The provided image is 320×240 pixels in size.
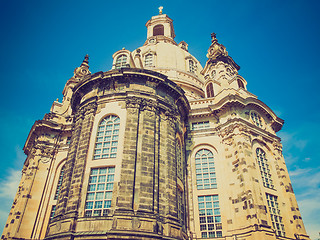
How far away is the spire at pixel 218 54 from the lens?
34562 mm

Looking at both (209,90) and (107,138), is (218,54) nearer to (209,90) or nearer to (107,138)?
(209,90)

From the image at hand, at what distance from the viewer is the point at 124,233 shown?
51.6 feet

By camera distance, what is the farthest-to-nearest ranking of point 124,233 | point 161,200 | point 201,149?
1. point 201,149
2. point 161,200
3. point 124,233

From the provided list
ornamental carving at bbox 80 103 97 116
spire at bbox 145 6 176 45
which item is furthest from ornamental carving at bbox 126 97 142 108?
spire at bbox 145 6 176 45

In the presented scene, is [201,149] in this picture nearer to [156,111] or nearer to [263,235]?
[156,111]

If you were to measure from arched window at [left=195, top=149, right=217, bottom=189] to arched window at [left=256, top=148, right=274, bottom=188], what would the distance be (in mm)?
4606

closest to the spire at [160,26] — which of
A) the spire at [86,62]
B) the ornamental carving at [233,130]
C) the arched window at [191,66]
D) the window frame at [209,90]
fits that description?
the arched window at [191,66]

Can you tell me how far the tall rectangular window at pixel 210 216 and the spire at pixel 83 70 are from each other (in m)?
25.5

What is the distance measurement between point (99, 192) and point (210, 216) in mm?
10843

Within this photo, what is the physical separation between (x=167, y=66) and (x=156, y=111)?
19466mm

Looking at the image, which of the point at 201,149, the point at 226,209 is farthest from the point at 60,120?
the point at 226,209

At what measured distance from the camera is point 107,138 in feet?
69.1

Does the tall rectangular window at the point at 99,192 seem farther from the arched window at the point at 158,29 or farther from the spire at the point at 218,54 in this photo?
the arched window at the point at 158,29

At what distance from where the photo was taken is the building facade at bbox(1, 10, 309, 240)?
17.8 meters
